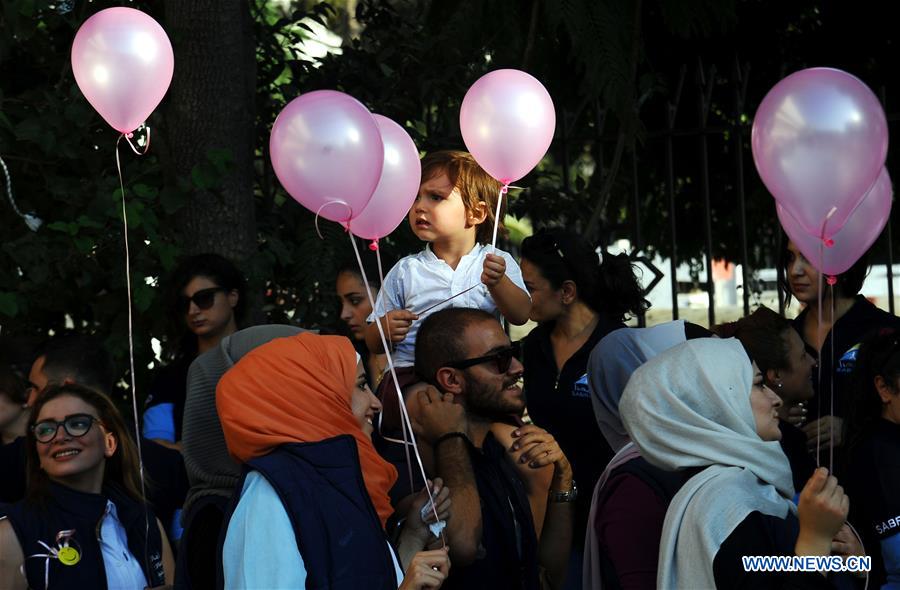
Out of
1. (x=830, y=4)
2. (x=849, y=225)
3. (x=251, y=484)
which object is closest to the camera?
(x=251, y=484)

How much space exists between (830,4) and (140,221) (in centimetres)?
437

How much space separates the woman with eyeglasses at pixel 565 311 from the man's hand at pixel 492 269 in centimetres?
71

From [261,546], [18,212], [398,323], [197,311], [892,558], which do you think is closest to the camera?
[261,546]

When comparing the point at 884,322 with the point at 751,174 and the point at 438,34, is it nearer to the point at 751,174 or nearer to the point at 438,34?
the point at 438,34

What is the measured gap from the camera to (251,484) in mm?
3043

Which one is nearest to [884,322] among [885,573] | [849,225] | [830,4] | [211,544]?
[849,225]

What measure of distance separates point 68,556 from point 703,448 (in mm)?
1875

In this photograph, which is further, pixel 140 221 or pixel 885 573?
pixel 140 221

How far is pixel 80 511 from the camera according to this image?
12.7 ft

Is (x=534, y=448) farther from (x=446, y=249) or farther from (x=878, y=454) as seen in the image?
(x=446, y=249)

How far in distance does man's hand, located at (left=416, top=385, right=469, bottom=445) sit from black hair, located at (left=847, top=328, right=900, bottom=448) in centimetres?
121

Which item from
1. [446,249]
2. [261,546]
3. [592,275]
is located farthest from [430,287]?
[261,546]

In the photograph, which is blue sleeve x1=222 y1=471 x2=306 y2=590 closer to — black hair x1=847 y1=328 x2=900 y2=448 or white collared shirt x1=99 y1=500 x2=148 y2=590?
white collared shirt x1=99 y1=500 x2=148 y2=590

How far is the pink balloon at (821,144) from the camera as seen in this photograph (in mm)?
3730
